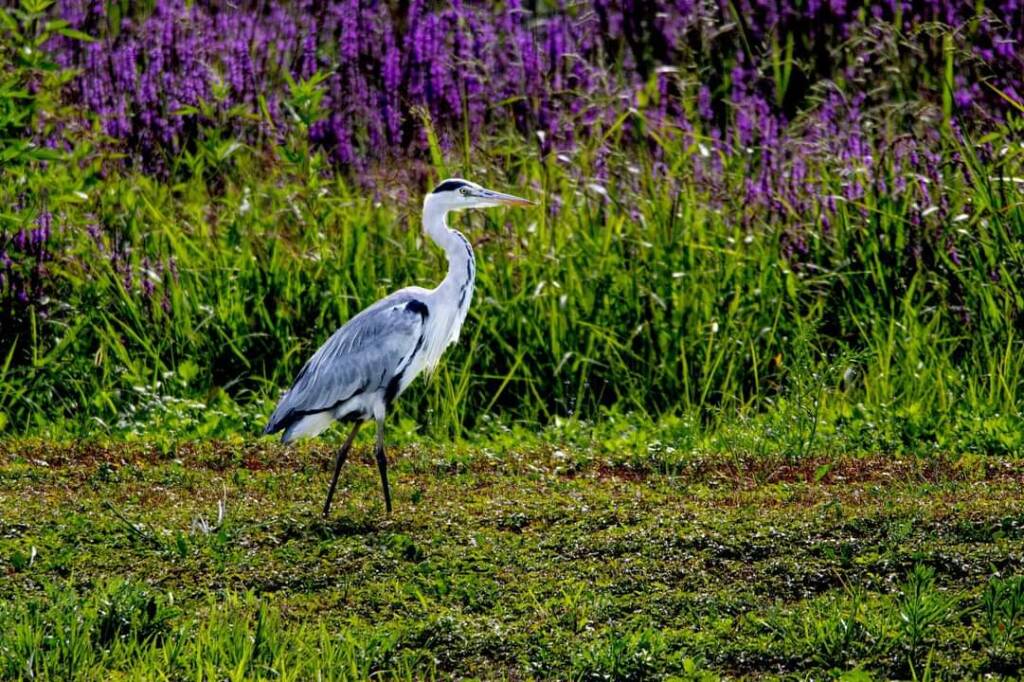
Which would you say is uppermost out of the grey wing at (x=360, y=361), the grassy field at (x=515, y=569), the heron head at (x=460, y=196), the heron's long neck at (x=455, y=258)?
the heron head at (x=460, y=196)

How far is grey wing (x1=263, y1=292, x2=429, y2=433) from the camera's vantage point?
6.48 m

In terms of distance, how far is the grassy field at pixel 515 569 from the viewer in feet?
15.5

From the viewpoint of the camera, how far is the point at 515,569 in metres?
5.50

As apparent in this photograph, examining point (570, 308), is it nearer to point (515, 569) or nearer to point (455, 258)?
point (455, 258)

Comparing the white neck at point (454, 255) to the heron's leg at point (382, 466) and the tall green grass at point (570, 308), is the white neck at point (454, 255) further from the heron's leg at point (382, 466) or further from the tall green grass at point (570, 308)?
the tall green grass at point (570, 308)

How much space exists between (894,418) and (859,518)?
5.59 ft

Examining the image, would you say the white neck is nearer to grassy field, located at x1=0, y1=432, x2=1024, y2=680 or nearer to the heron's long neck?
the heron's long neck

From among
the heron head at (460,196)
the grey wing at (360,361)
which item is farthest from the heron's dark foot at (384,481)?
the heron head at (460,196)

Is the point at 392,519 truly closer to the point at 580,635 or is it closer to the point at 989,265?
the point at 580,635

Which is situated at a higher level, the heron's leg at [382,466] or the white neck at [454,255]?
the white neck at [454,255]

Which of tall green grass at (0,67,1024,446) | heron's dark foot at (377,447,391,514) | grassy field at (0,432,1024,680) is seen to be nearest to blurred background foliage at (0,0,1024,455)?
tall green grass at (0,67,1024,446)

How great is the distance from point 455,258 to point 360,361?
641mm

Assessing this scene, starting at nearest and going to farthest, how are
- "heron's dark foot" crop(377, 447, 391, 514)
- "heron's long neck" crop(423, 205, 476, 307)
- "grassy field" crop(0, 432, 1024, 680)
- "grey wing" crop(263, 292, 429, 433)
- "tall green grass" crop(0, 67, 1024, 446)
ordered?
"grassy field" crop(0, 432, 1024, 680)
"heron's dark foot" crop(377, 447, 391, 514)
"grey wing" crop(263, 292, 429, 433)
"heron's long neck" crop(423, 205, 476, 307)
"tall green grass" crop(0, 67, 1024, 446)

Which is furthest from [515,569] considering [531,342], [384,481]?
[531,342]
